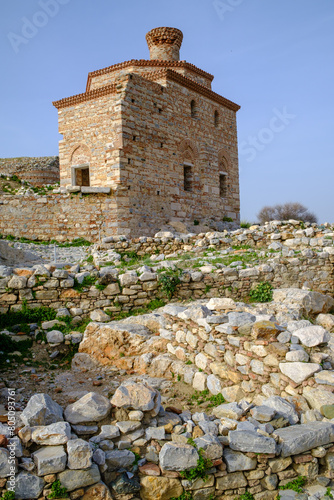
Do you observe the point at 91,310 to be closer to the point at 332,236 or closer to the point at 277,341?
the point at 277,341

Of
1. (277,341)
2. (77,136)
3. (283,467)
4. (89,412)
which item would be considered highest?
(77,136)

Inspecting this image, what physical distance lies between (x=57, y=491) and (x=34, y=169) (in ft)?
76.1

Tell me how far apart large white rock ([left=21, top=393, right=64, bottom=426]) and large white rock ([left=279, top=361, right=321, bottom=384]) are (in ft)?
7.86

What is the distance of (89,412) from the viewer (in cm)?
334

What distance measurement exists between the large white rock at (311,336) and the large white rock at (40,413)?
2.78 meters

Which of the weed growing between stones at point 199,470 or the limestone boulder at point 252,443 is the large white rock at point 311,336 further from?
the weed growing between stones at point 199,470

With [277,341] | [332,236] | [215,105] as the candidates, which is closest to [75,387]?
[277,341]

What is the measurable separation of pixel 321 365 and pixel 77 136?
14.1 meters

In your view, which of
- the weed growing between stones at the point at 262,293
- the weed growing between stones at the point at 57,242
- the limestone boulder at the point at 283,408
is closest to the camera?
the limestone boulder at the point at 283,408

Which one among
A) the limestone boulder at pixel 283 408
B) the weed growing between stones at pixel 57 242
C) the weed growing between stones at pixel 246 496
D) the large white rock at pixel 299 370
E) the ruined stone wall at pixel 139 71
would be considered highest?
the ruined stone wall at pixel 139 71

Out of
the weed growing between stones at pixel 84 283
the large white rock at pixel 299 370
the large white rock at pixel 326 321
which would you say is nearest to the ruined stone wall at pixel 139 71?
the weed growing between stones at pixel 84 283

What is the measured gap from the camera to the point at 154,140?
587 inches

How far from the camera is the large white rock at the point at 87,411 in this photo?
329 cm

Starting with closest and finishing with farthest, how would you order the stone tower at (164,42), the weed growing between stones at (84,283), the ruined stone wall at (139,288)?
the ruined stone wall at (139,288)
the weed growing between stones at (84,283)
the stone tower at (164,42)
